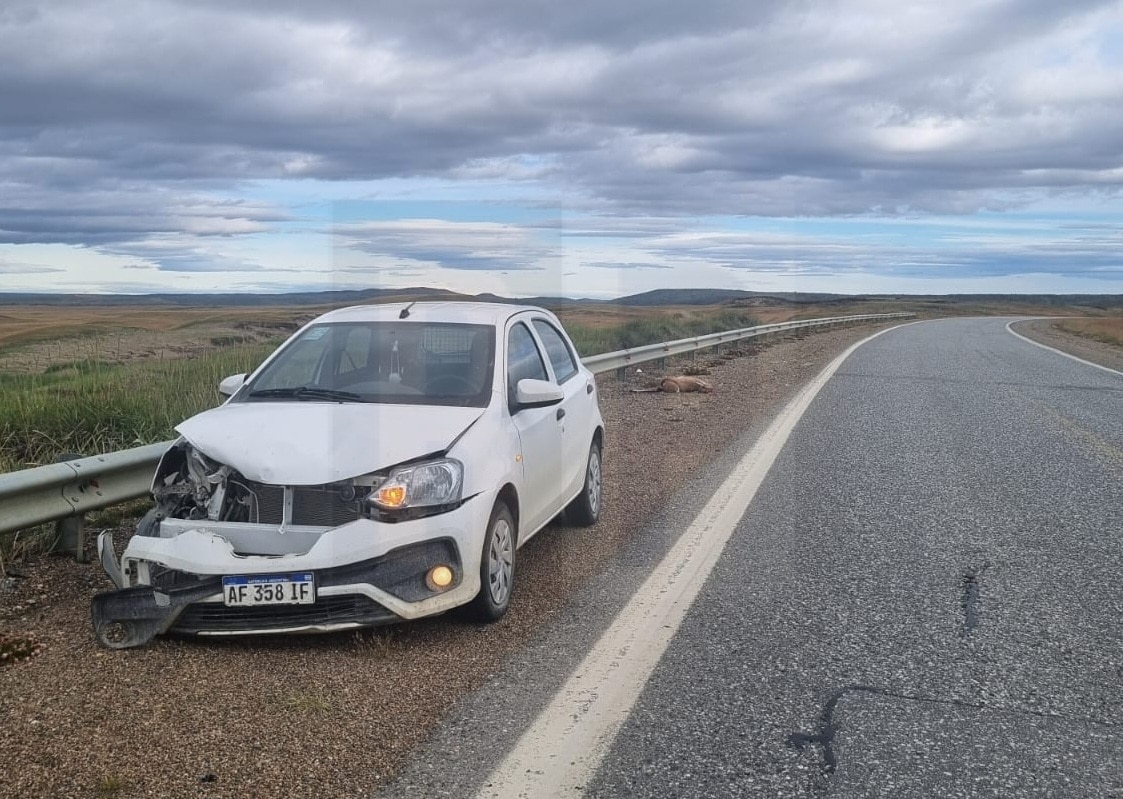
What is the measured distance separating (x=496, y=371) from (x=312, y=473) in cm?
144

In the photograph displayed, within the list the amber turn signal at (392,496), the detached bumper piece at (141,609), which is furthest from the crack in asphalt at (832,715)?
the detached bumper piece at (141,609)

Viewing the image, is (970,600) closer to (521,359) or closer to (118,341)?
(521,359)

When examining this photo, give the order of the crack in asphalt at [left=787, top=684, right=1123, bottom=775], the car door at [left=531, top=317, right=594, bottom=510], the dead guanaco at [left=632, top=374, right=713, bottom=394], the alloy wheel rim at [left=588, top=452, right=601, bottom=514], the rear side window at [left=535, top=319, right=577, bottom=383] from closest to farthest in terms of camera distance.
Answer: the crack in asphalt at [left=787, top=684, right=1123, bottom=775], the car door at [left=531, top=317, right=594, bottom=510], the rear side window at [left=535, top=319, right=577, bottom=383], the alloy wheel rim at [left=588, top=452, right=601, bottom=514], the dead guanaco at [left=632, top=374, right=713, bottom=394]

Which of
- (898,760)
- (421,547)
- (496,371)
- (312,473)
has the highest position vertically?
(496,371)

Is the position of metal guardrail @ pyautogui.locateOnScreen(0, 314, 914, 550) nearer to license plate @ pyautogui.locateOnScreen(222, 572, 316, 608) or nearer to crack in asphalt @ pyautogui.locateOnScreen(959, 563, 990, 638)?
license plate @ pyautogui.locateOnScreen(222, 572, 316, 608)

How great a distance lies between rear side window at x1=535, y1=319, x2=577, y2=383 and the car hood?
1683 mm

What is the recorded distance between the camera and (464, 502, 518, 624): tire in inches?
193

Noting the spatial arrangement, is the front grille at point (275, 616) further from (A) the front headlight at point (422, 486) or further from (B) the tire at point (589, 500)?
(B) the tire at point (589, 500)

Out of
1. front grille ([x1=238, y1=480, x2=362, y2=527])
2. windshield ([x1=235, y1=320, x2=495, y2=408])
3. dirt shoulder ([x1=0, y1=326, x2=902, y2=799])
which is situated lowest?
dirt shoulder ([x1=0, y1=326, x2=902, y2=799])

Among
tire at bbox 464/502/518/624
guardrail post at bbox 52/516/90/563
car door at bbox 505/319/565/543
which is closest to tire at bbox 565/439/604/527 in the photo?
car door at bbox 505/319/565/543

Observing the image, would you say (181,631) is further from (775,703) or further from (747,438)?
(747,438)

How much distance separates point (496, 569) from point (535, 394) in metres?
1.02

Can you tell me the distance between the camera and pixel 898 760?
359cm

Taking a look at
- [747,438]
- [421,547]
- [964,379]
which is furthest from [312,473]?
[964,379]
